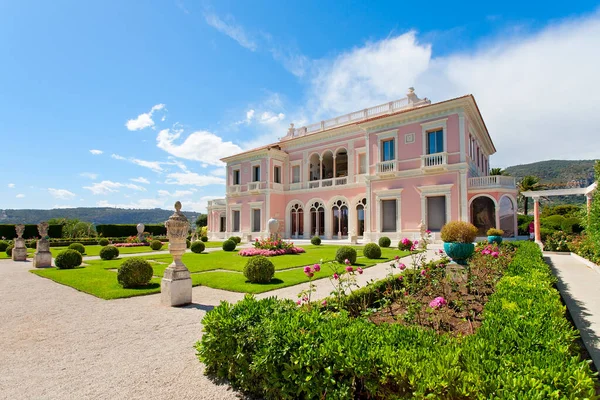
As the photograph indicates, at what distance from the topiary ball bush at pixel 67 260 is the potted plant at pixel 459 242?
1458 cm

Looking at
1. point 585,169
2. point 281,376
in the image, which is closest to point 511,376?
point 281,376

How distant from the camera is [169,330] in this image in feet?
17.5

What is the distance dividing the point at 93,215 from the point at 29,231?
3931 inches

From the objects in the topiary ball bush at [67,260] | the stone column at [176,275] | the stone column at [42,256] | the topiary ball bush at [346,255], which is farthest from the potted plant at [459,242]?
the stone column at [42,256]

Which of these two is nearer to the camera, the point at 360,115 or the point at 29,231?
the point at 360,115

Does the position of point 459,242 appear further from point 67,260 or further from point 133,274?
point 67,260

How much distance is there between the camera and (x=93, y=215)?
397ft

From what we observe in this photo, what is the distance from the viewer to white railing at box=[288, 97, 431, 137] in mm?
25453

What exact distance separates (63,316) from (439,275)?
25.0 ft

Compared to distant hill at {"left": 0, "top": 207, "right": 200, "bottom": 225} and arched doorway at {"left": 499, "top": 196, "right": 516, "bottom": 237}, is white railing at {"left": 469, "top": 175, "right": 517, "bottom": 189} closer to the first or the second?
arched doorway at {"left": 499, "top": 196, "right": 516, "bottom": 237}

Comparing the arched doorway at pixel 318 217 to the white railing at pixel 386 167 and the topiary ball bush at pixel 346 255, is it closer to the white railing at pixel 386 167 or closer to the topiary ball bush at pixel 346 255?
the white railing at pixel 386 167

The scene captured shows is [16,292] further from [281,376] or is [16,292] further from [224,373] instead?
[281,376]

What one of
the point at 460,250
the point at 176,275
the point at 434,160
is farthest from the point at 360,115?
the point at 176,275

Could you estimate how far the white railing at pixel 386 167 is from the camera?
2319cm
